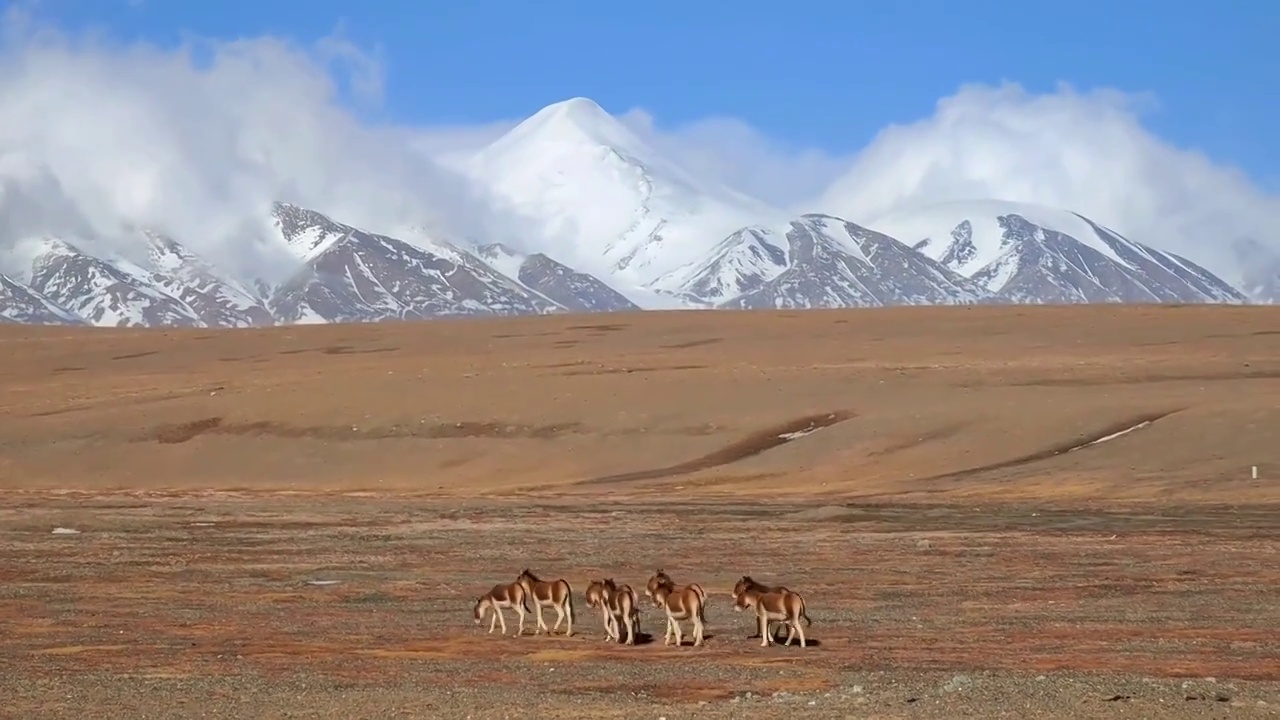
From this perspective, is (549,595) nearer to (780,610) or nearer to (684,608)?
(684,608)

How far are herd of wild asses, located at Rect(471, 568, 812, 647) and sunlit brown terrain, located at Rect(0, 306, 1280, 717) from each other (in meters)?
0.36

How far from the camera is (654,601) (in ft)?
62.3

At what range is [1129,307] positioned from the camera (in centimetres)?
10006

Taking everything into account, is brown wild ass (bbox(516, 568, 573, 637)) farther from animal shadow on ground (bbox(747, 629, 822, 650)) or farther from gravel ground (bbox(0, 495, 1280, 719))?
animal shadow on ground (bbox(747, 629, 822, 650))

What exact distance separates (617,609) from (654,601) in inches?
25.3

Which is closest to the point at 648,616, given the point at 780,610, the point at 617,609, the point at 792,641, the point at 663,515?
the point at 617,609

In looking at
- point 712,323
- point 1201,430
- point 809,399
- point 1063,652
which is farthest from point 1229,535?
point 712,323

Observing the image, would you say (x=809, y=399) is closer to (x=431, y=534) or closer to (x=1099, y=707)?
(x=431, y=534)

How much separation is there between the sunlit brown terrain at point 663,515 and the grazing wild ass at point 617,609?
Result: 0.35m

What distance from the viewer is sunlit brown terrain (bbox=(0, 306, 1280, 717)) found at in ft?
51.9

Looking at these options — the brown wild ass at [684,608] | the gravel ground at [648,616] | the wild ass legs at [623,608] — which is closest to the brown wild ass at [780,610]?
the gravel ground at [648,616]

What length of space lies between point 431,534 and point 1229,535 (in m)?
14.7

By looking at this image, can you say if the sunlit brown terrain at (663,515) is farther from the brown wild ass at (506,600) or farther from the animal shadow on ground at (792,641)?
the brown wild ass at (506,600)

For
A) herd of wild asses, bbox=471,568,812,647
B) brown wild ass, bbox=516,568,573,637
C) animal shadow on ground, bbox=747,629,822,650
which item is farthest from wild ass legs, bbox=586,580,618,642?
animal shadow on ground, bbox=747,629,822,650
